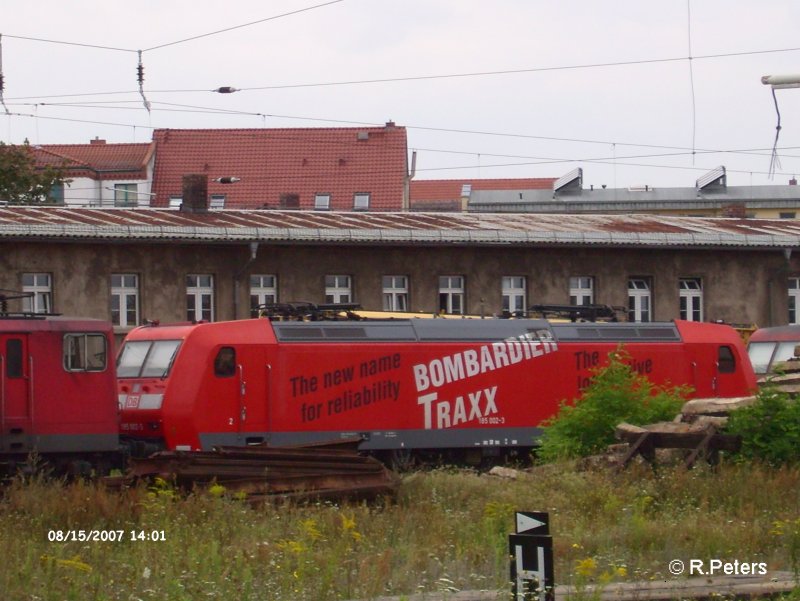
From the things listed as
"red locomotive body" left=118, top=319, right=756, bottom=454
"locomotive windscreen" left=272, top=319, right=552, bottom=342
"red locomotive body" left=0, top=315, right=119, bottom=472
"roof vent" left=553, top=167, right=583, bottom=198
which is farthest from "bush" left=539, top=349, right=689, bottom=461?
"roof vent" left=553, top=167, right=583, bottom=198

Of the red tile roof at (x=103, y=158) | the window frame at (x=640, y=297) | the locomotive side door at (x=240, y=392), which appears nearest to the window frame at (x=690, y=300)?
the window frame at (x=640, y=297)

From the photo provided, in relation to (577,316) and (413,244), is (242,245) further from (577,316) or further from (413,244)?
(577,316)

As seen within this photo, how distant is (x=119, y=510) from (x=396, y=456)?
9196mm

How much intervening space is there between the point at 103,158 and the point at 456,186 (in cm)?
3000

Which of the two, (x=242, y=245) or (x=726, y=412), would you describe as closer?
(x=726, y=412)

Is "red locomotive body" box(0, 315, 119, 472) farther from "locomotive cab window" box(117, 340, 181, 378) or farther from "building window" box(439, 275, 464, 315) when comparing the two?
"building window" box(439, 275, 464, 315)

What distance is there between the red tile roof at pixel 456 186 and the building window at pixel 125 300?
62433mm

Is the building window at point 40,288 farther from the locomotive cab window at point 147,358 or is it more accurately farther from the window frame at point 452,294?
the window frame at point 452,294

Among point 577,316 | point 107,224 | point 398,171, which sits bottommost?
point 577,316

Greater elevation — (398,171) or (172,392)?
(398,171)

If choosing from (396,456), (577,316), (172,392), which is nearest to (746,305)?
(577,316)

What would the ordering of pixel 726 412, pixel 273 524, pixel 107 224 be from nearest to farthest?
pixel 273 524 → pixel 726 412 → pixel 107 224

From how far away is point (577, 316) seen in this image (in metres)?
25.8

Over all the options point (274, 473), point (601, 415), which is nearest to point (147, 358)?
point (274, 473)
